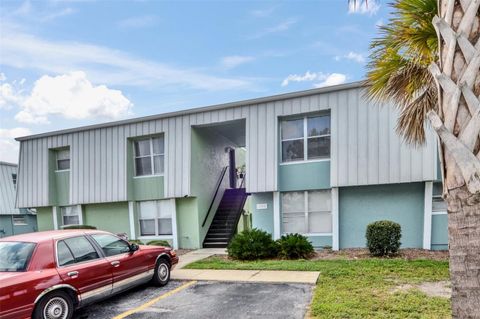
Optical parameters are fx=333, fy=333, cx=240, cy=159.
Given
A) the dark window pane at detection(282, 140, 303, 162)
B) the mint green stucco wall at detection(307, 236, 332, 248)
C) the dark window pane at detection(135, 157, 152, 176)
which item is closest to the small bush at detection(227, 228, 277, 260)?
the mint green stucco wall at detection(307, 236, 332, 248)

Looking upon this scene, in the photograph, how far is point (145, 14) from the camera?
9.30 m

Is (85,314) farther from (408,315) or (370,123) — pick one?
(370,123)

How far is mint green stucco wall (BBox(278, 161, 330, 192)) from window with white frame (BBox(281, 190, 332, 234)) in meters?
0.32

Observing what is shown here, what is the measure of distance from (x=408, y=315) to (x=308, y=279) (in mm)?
2535

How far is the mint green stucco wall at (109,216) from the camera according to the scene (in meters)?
14.9

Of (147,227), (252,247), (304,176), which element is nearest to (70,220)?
(147,227)

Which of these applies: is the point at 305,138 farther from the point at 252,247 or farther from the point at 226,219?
the point at 226,219

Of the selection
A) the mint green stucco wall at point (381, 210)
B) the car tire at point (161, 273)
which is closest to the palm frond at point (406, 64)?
the mint green stucco wall at point (381, 210)

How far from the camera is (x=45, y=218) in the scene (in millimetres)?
16812

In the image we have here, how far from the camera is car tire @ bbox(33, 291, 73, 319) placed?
4859mm

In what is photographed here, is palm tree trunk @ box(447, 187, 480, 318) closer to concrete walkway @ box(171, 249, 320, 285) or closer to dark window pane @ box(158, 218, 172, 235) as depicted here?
concrete walkway @ box(171, 249, 320, 285)

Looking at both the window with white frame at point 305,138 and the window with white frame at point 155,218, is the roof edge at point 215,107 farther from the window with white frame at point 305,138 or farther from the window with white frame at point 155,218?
the window with white frame at point 155,218

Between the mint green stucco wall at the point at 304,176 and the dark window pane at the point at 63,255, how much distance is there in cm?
760

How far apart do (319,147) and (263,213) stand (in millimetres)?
3188
